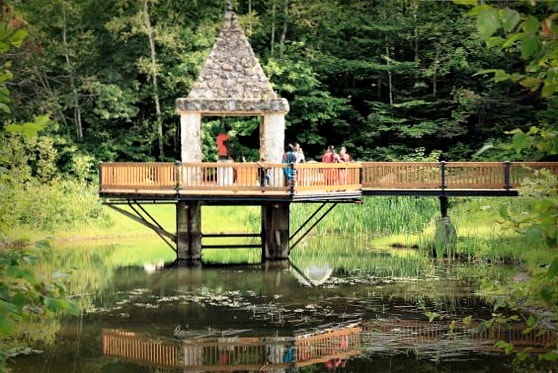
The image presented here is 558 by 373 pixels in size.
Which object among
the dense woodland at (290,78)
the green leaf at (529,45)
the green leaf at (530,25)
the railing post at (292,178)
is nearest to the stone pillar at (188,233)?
the railing post at (292,178)

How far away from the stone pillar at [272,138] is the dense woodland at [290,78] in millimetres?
10772

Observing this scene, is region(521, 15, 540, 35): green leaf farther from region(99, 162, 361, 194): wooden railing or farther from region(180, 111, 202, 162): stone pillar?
region(180, 111, 202, 162): stone pillar

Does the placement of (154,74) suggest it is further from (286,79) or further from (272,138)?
(272,138)

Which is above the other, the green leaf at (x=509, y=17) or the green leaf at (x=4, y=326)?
the green leaf at (x=509, y=17)

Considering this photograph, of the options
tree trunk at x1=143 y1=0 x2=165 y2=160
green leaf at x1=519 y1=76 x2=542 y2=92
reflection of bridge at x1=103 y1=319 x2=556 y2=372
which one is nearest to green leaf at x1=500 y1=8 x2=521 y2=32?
green leaf at x1=519 y1=76 x2=542 y2=92

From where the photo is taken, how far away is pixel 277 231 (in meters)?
25.4

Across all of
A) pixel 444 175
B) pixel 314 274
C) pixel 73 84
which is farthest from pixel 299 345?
pixel 73 84

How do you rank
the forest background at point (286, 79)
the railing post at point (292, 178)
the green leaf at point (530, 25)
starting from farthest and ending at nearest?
the forest background at point (286, 79)
the railing post at point (292, 178)
the green leaf at point (530, 25)

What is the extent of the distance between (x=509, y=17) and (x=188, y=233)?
22.3 meters

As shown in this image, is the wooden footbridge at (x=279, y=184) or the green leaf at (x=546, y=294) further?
the wooden footbridge at (x=279, y=184)

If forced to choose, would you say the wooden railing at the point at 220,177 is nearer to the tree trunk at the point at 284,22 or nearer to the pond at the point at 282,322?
the pond at the point at 282,322

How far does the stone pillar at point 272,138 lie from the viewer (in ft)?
82.8

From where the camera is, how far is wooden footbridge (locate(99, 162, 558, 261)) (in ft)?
76.0

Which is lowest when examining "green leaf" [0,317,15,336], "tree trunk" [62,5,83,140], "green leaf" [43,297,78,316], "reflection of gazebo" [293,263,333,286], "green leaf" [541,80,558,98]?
"reflection of gazebo" [293,263,333,286]
